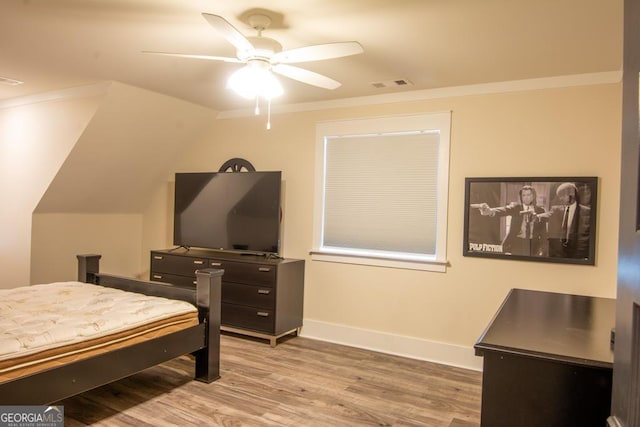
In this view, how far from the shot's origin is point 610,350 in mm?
1532

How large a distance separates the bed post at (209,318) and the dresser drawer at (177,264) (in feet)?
4.84

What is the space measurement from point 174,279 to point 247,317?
3.75 feet

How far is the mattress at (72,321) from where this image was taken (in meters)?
2.19

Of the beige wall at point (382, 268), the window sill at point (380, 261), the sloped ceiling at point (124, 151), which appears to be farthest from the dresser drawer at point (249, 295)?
the sloped ceiling at point (124, 151)

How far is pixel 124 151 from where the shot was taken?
4785 millimetres

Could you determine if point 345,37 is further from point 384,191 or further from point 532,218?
point 532,218

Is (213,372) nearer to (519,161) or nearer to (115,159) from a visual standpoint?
(115,159)

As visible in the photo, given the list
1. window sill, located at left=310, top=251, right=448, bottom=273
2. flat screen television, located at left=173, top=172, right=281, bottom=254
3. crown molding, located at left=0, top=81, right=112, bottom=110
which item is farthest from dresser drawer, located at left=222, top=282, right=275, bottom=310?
crown molding, located at left=0, top=81, right=112, bottom=110

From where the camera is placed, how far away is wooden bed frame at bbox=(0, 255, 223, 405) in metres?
2.18

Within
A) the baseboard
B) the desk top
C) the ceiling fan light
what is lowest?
the baseboard

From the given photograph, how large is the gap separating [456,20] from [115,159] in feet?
12.8

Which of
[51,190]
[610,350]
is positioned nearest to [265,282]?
[51,190]

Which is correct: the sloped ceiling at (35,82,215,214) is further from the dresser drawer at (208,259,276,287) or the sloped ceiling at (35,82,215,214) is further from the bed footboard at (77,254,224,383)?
the bed footboard at (77,254,224,383)

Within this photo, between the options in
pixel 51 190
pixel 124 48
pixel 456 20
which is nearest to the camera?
pixel 456 20
